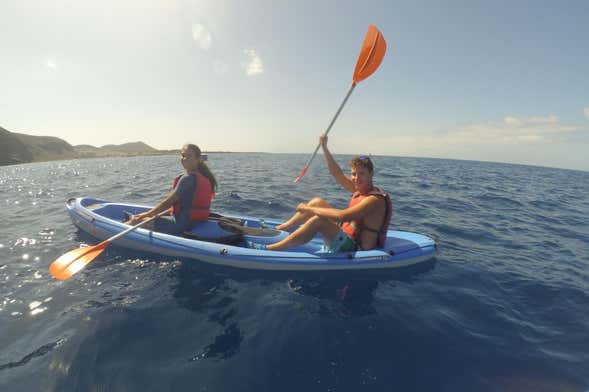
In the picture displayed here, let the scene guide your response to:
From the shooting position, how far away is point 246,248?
466 cm

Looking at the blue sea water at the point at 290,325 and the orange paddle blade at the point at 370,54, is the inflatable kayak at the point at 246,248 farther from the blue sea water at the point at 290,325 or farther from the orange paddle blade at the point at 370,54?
the orange paddle blade at the point at 370,54

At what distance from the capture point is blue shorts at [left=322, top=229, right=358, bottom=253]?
14.2ft

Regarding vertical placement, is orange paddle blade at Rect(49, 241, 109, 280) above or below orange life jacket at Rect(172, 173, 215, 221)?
below

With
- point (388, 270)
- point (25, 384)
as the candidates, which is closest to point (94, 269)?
point (25, 384)

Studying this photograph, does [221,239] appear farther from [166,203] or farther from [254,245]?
[166,203]

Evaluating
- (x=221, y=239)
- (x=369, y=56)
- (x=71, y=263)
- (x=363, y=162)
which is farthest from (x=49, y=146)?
(x=363, y=162)

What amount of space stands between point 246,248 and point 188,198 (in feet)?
4.95

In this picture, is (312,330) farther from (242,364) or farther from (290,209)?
(290,209)

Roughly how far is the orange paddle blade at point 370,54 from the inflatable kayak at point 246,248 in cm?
376

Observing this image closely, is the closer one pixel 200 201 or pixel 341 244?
pixel 341 244

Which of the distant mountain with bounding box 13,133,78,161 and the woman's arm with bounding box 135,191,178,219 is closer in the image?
the woman's arm with bounding box 135,191,178,219

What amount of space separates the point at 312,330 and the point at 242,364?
92cm

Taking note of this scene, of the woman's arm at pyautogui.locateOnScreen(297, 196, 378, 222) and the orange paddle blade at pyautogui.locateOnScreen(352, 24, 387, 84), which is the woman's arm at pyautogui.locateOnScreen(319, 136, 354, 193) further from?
the orange paddle blade at pyautogui.locateOnScreen(352, 24, 387, 84)

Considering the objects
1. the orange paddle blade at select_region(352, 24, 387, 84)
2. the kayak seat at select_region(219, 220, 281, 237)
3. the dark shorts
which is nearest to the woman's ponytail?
the kayak seat at select_region(219, 220, 281, 237)
